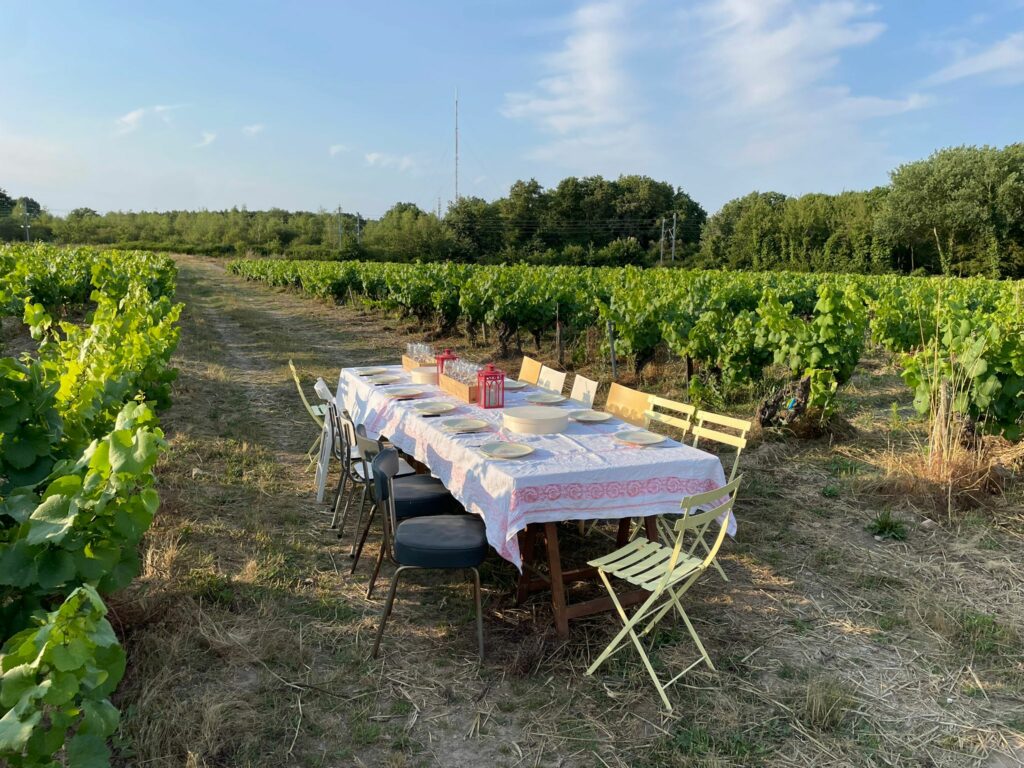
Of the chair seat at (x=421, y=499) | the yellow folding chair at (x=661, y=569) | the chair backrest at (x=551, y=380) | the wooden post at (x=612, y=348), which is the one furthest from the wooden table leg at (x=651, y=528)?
the wooden post at (x=612, y=348)

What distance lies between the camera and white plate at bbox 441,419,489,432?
10.6ft

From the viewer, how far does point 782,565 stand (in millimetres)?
Result: 3549

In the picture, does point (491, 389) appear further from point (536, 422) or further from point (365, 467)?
point (365, 467)

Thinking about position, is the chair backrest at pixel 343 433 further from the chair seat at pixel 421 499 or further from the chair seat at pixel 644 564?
the chair seat at pixel 644 564

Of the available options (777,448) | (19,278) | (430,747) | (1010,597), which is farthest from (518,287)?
(430,747)

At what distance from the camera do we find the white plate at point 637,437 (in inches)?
119

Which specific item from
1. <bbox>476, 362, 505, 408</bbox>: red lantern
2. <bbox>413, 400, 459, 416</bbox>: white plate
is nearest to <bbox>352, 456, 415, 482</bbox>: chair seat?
<bbox>413, 400, 459, 416</bbox>: white plate

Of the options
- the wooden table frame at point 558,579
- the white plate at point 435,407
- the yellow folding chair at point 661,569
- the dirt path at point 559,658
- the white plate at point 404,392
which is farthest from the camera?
the white plate at point 404,392

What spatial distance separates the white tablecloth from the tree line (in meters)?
21.1

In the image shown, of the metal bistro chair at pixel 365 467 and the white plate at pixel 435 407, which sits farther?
the white plate at pixel 435 407

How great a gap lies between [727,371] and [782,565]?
3.15 meters

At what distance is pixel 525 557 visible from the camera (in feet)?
9.97

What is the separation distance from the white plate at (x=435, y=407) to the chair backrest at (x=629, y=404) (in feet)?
3.32

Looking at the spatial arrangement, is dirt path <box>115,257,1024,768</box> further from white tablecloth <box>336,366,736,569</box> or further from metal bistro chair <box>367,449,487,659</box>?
white tablecloth <box>336,366,736,569</box>
